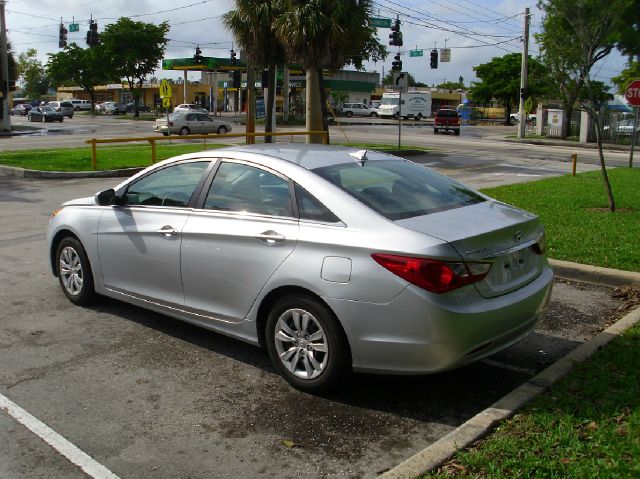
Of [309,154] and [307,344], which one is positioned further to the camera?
[309,154]

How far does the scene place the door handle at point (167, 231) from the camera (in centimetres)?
524

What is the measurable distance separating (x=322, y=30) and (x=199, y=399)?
18351mm

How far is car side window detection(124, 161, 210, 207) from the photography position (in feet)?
17.7

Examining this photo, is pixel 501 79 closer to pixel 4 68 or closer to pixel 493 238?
pixel 4 68

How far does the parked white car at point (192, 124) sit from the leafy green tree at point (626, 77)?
26736 mm

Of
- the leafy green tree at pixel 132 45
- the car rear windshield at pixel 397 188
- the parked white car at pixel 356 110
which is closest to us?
the car rear windshield at pixel 397 188

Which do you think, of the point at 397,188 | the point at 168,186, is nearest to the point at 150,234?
the point at 168,186

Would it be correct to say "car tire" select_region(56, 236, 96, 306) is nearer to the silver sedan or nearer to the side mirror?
the silver sedan

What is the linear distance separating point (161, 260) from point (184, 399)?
1.25m

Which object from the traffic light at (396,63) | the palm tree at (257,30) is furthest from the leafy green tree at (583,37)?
the traffic light at (396,63)

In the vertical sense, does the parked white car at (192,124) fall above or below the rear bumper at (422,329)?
above

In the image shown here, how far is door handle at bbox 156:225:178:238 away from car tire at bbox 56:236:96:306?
1.17m

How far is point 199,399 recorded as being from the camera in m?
4.50

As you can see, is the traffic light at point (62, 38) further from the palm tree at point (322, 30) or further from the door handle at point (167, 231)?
the door handle at point (167, 231)
